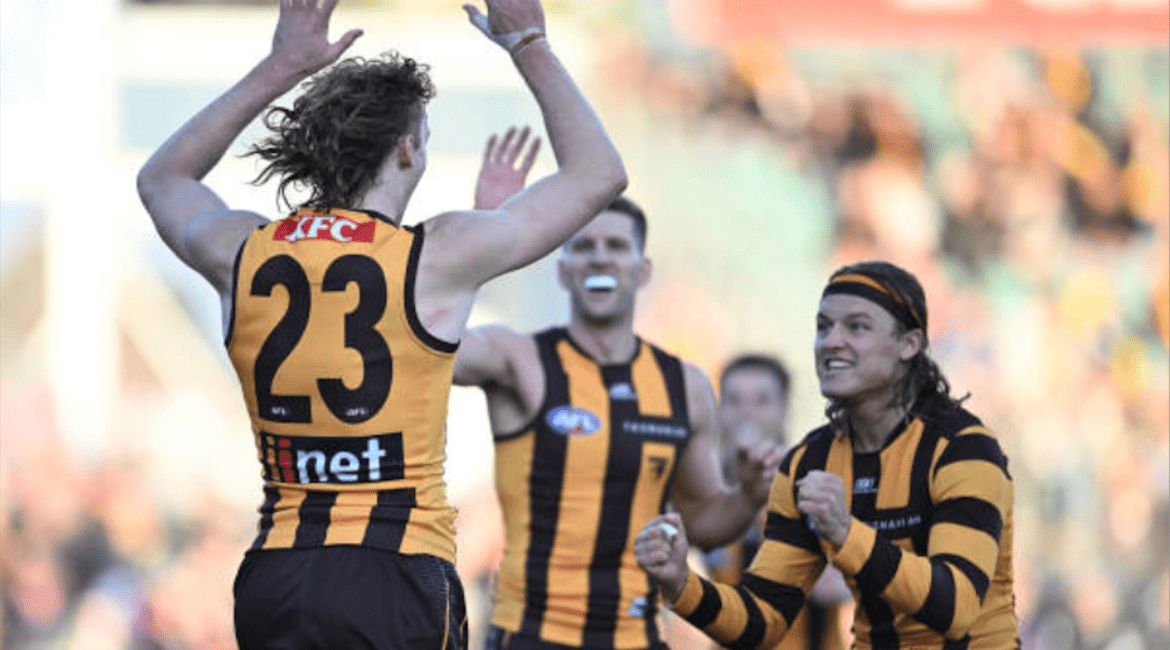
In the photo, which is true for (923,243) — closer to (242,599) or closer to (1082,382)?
(1082,382)

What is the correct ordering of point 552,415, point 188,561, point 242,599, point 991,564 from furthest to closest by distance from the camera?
point 188,561 → point 552,415 → point 991,564 → point 242,599

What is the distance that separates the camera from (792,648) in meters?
7.39

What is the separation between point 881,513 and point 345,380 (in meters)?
1.68

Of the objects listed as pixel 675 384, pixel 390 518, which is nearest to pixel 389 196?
pixel 390 518

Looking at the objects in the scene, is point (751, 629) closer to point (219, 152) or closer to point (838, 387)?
point (838, 387)

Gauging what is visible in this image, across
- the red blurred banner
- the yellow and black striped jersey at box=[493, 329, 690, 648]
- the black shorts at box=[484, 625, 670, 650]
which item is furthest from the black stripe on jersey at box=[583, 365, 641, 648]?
the red blurred banner

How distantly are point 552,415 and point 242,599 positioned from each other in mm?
2731

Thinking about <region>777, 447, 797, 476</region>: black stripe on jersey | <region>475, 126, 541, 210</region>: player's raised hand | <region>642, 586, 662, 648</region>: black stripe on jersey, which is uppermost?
<region>475, 126, 541, 210</region>: player's raised hand

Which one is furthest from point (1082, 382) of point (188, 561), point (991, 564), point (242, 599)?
point (242, 599)

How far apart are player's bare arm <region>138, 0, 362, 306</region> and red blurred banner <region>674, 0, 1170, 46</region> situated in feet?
29.9

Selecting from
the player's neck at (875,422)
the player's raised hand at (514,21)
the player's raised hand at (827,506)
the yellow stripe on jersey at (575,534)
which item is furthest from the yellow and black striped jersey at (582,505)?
the player's raised hand at (514,21)

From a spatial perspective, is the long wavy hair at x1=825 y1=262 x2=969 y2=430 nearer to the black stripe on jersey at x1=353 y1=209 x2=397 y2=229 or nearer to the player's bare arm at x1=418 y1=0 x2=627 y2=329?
the player's bare arm at x1=418 y1=0 x2=627 y2=329

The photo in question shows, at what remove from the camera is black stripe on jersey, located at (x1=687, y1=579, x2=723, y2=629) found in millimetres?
5320

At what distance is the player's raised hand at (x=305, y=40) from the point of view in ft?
15.2
